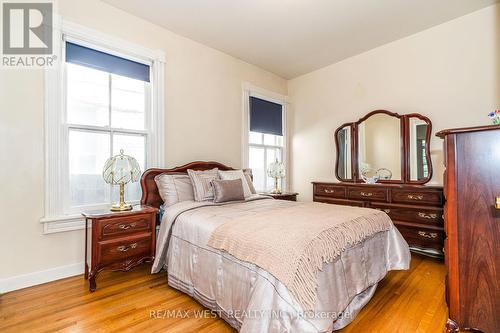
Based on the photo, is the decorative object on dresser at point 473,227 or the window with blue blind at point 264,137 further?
the window with blue blind at point 264,137

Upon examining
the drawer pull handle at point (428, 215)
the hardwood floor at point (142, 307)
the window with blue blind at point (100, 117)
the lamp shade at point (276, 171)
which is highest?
the window with blue blind at point (100, 117)

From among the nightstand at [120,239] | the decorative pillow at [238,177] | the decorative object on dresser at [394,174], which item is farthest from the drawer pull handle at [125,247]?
the decorative object on dresser at [394,174]

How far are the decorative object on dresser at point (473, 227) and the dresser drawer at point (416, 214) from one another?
1.51 metres

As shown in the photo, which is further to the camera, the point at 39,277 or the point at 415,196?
the point at 415,196

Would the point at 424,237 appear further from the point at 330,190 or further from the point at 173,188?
the point at 173,188

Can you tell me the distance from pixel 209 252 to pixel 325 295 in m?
0.88

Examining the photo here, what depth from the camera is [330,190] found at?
397 cm

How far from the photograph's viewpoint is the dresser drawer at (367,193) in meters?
3.39

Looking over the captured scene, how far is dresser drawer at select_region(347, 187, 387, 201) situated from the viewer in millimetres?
3395

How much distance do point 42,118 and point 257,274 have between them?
2.51 metres

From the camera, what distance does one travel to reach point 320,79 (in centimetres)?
454

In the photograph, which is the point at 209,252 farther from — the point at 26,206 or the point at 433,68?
the point at 433,68

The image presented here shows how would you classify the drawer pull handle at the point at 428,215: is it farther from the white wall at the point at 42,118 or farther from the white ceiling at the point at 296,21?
the white wall at the point at 42,118

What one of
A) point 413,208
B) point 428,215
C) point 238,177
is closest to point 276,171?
point 238,177
